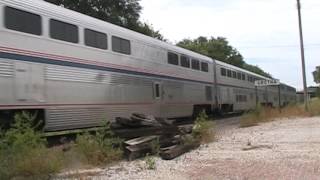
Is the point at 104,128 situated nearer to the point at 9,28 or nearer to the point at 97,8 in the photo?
the point at 9,28

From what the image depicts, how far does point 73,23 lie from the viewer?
1521 centimetres

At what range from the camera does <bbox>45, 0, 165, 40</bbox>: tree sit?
4167cm

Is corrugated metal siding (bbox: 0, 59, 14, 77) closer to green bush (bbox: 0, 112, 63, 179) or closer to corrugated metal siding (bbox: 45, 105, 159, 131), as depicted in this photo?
corrugated metal siding (bbox: 45, 105, 159, 131)

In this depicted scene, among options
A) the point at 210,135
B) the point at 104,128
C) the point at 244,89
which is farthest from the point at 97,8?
the point at 104,128

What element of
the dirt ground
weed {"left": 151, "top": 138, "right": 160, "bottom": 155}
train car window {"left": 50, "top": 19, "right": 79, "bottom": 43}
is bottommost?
the dirt ground

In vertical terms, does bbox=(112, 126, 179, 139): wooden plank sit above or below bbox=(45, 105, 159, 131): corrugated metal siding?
below

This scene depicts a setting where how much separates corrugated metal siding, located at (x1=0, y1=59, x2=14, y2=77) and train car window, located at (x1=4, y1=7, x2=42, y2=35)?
2.84 ft

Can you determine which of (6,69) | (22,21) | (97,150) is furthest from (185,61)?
(97,150)

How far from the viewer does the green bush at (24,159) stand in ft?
30.2

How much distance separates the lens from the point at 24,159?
9258 mm

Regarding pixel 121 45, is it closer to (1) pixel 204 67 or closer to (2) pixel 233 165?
(2) pixel 233 165

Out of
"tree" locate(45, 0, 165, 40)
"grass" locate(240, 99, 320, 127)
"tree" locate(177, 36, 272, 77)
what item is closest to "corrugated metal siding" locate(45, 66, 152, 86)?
"grass" locate(240, 99, 320, 127)

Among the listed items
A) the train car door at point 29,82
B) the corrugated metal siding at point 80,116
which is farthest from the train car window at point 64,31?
the corrugated metal siding at point 80,116

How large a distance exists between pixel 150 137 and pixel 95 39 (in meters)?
4.98
